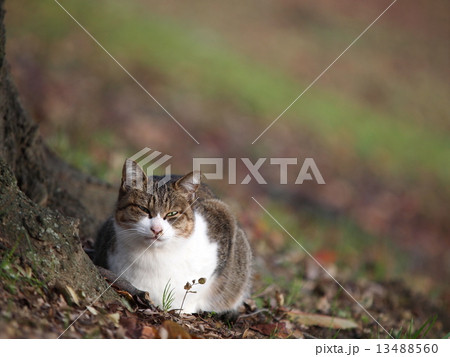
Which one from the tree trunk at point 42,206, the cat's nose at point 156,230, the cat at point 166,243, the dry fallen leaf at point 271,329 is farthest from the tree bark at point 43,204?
the dry fallen leaf at point 271,329

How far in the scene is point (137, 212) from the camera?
3684mm

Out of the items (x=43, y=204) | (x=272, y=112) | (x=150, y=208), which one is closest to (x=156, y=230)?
(x=150, y=208)

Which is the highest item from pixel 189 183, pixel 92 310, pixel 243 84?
pixel 243 84

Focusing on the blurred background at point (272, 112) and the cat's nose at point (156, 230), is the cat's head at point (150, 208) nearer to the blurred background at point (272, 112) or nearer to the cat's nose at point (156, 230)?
the cat's nose at point (156, 230)

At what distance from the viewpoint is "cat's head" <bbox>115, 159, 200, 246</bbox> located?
11.9ft

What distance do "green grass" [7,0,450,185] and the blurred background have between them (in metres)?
0.04

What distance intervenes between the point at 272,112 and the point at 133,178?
8956 mm

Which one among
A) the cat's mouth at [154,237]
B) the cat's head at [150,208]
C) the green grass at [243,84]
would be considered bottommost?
the cat's mouth at [154,237]

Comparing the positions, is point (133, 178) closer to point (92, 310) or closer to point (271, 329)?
point (92, 310)

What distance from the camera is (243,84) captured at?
13195 millimetres

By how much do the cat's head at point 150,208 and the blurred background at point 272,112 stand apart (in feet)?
5.29

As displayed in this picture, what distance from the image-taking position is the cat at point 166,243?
3.62 meters

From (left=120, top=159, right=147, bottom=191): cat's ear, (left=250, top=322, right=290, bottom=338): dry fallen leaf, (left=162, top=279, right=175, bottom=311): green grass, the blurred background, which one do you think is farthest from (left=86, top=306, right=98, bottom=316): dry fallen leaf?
the blurred background
